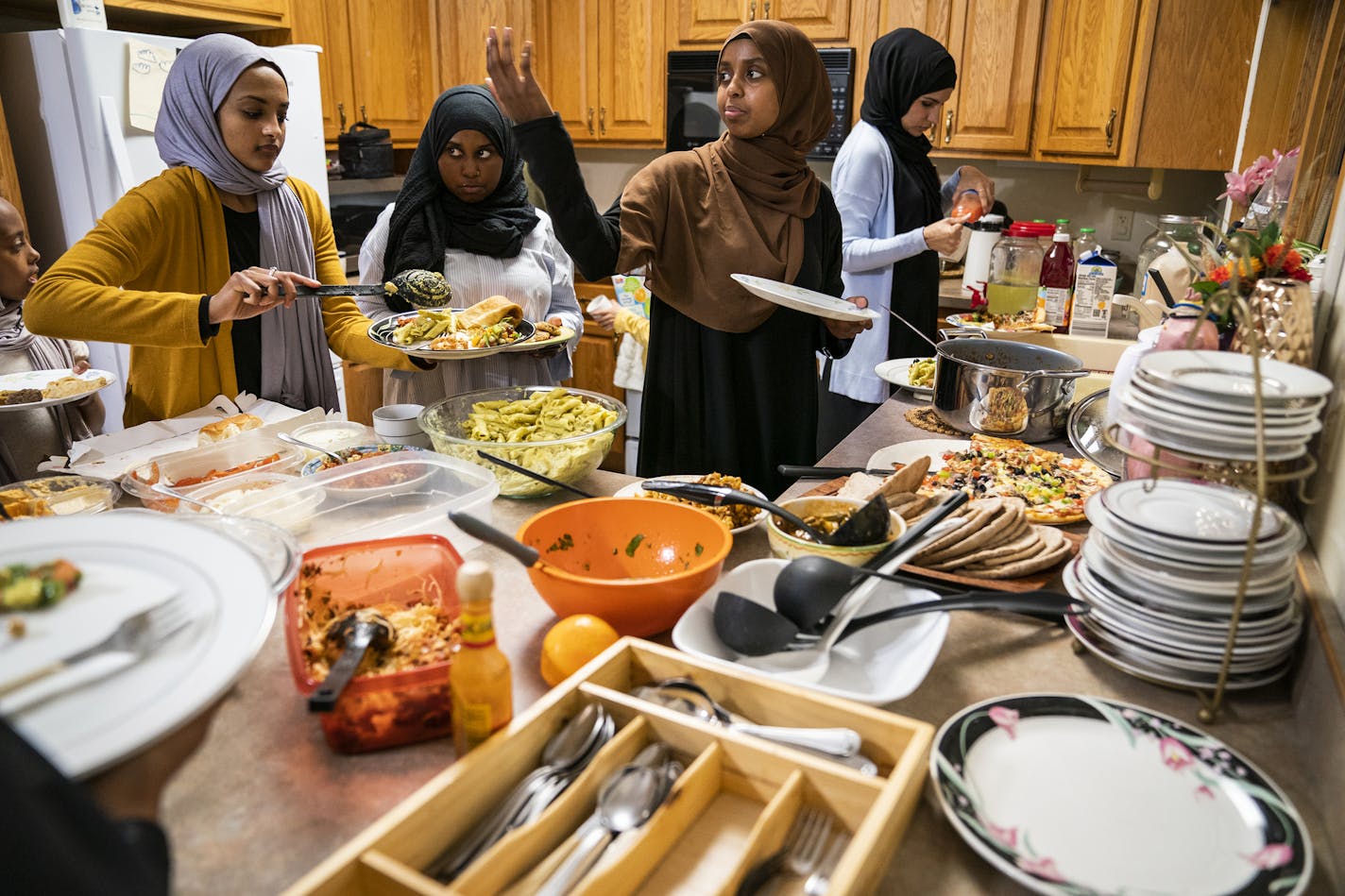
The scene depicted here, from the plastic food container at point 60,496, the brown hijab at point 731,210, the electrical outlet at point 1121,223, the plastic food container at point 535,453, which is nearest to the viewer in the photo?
the plastic food container at point 60,496

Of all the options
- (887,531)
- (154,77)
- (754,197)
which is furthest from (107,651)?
(154,77)

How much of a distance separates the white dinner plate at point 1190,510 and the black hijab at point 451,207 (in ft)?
6.05

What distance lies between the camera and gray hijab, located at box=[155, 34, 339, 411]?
1991 mm

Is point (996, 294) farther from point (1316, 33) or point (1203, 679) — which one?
point (1203, 679)

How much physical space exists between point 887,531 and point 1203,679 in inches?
15.4

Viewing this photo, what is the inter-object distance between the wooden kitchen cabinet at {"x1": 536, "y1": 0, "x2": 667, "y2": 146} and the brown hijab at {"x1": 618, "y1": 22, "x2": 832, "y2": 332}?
93.4 inches

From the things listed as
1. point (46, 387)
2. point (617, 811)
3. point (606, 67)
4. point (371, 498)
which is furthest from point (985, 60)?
point (617, 811)

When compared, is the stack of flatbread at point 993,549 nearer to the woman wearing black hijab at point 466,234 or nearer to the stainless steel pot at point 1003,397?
the stainless steel pot at point 1003,397

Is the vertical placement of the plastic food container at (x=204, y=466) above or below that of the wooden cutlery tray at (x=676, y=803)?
above

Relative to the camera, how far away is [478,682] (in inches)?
30.7

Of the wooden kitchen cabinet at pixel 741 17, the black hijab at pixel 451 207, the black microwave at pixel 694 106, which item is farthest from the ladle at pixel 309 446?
the wooden kitchen cabinet at pixel 741 17

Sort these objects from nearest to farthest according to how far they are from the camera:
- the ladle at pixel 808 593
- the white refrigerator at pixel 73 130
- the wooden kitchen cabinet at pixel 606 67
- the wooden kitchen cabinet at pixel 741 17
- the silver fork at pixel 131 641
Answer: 1. the silver fork at pixel 131 641
2. the ladle at pixel 808 593
3. the white refrigerator at pixel 73 130
4. the wooden kitchen cabinet at pixel 741 17
5. the wooden kitchen cabinet at pixel 606 67

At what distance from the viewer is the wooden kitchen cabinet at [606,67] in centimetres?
438

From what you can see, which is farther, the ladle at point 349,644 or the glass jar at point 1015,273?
the glass jar at point 1015,273
